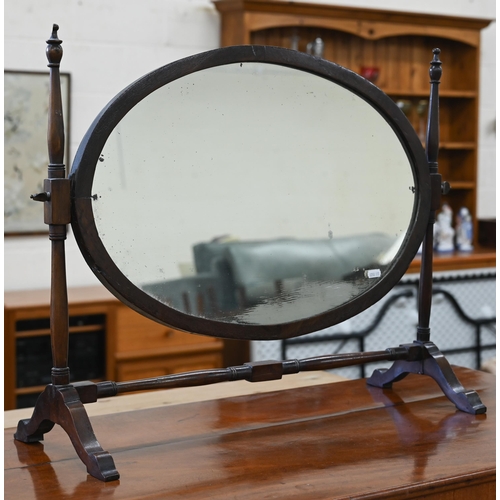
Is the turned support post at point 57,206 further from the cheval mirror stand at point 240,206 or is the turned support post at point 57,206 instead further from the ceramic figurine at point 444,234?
the ceramic figurine at point 444,234

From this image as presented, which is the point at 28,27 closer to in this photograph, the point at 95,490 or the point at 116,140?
the point at 116,140

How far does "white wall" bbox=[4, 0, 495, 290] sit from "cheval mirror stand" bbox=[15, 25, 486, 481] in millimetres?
2459

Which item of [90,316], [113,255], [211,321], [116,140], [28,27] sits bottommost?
[90,316]

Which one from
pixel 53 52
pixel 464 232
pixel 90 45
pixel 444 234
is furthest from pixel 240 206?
pixel 464 232

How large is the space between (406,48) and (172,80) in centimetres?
349

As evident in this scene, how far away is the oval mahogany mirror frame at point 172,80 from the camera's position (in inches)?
43.3

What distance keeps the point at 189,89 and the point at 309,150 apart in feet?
0.75

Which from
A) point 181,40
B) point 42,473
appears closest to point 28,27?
point 181,40

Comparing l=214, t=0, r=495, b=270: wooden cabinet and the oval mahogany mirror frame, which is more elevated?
l=214, t=0, r=495, b=270: wooden cabinet

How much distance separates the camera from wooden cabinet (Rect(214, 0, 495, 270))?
378 cm

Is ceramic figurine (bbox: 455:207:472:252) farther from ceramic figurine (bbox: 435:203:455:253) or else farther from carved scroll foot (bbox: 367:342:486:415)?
carved scroll foot (bbox: 367:342:486:415)

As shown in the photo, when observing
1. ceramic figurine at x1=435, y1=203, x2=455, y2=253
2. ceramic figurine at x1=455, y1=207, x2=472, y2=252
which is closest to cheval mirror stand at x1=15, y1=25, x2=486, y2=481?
ceramic figurine at x1=435, y1=203, x2=455, y2=253

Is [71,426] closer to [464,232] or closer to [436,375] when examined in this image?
[436,375]

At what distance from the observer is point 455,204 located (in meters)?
4.57
